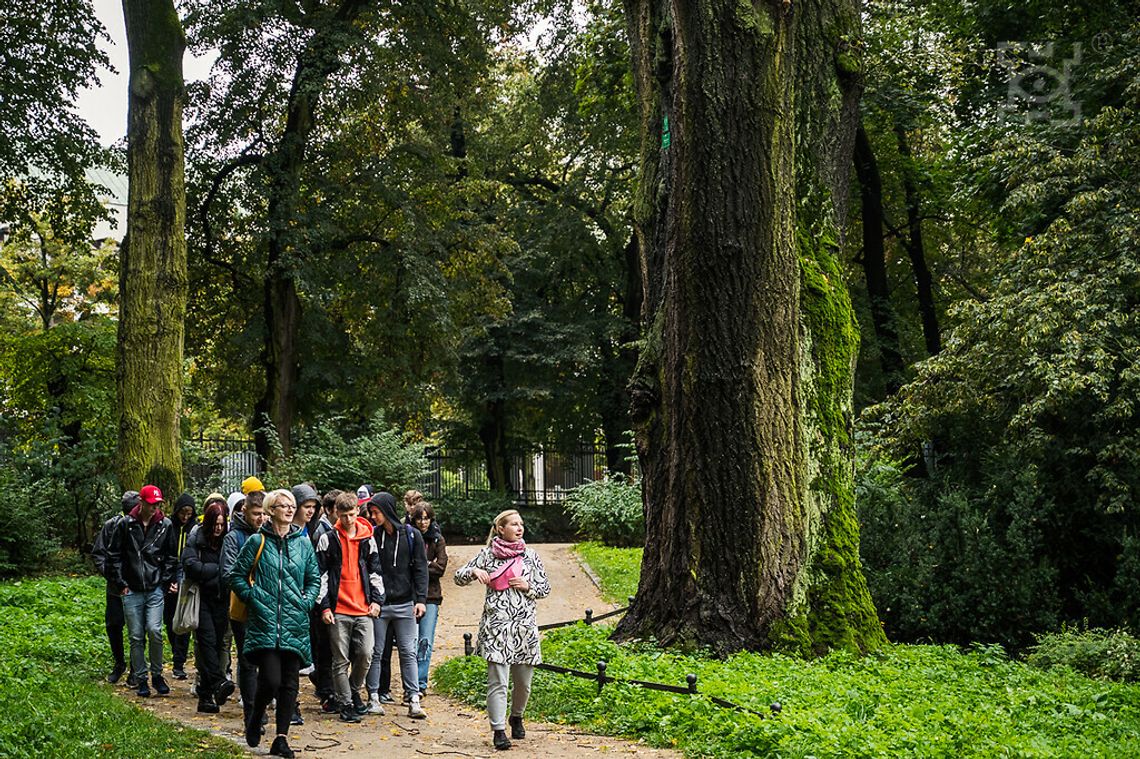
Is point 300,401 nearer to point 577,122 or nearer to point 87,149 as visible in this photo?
point 87,149

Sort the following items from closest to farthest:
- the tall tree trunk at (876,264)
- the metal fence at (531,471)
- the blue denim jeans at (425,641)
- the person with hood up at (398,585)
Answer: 1. the person with hood up at (398,585)
2. the blue denim jeans at (425,641)
3. the tall tree trunk at (876,264)
4. the metal fence at (531,471)

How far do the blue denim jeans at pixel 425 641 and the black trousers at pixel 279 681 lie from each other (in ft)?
9.41

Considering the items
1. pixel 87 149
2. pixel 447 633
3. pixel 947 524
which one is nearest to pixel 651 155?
pixel 947 524

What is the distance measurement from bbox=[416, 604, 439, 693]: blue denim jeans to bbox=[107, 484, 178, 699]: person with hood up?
2.27 meters

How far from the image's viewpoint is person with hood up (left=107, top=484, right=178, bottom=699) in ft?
33.1

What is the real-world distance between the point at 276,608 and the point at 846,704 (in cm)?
404

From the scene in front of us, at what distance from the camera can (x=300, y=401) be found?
91.9ft

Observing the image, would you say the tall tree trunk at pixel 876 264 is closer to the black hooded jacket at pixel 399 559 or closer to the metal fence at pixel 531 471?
the metal fence at pixel 531 471

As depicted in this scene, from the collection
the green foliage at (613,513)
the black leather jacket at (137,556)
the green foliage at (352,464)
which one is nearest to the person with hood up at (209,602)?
the black leather jacket at (137,556)

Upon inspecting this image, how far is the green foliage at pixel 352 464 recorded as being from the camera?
19.2 metres

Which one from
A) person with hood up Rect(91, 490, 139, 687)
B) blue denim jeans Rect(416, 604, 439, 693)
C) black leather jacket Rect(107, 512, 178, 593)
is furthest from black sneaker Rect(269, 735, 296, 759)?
person with hood up Rect(91, 490, 139, 687)

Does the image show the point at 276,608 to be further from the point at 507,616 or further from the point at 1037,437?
the point at 1037,437

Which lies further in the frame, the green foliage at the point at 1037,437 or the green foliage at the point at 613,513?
the green foliage at the point at 613,513

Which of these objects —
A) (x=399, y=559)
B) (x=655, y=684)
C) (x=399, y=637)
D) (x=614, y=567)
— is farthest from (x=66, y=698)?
(x=614, y=567)
